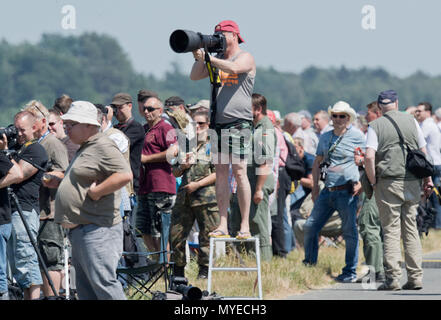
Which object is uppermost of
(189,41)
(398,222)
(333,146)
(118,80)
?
(189,41)

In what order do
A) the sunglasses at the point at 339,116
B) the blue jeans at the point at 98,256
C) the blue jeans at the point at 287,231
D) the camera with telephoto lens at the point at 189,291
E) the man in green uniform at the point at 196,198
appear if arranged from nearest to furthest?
the blue jeans at the point at 98,256, the camera with telephoto lens at the point at 189,291, the man in green uniform at the point at 196,198, the sunglasses at the point at 339,116, the blue jeans at the point at 287,231

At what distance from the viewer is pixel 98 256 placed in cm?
698

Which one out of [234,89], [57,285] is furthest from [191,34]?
[57,285]

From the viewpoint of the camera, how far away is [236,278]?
1036 centimetres

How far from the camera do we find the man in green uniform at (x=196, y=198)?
10.2 metres

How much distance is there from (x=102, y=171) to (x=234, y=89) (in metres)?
2.00

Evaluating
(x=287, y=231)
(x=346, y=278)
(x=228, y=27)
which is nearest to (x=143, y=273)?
(x=228, y=27)

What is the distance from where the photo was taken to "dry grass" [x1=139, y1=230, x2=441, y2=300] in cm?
974

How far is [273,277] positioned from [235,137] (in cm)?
218

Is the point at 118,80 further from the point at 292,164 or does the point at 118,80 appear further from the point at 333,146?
the point at 333,146

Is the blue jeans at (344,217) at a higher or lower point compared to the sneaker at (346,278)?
higher

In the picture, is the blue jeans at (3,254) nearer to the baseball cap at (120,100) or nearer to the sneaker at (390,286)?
the baseball cap at (120,100)

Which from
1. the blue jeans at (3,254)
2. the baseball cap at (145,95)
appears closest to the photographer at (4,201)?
the blue jeans at (3,254)

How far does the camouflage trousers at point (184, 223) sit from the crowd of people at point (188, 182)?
1cm
